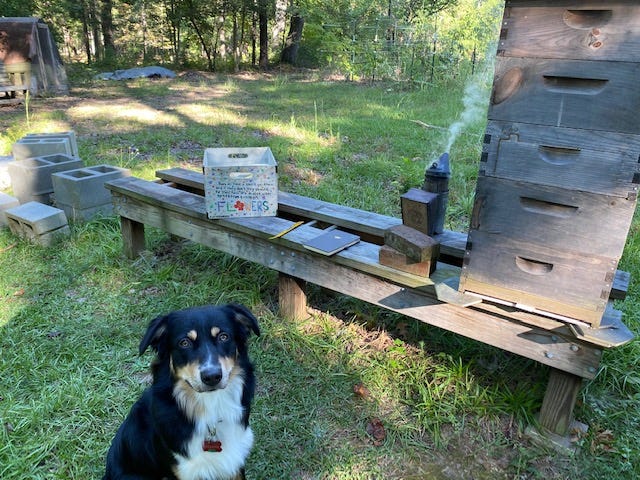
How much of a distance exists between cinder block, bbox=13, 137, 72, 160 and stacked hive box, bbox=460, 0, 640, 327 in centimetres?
540

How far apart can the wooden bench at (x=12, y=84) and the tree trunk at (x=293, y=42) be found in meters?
11.2

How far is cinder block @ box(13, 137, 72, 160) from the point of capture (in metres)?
5.69

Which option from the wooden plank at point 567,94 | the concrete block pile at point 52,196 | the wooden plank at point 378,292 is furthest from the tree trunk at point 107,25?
the wooden plank at point 567,94

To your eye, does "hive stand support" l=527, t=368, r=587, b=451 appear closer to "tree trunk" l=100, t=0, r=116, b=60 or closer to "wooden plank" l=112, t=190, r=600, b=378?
"wooden plank" l=112, t=190, r=600, b=378

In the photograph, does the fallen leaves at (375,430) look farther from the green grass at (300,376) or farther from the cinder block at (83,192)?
the cinder block at (83,192)

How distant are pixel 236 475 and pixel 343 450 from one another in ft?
2.23

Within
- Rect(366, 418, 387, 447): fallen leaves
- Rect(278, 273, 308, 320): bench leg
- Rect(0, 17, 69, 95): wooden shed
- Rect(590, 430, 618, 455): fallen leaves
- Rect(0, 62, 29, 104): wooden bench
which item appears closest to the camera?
Rect(590, 430, 618, 455): fallen leaves

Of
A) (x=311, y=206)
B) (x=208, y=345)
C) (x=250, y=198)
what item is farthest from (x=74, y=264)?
(x=208, y=345)

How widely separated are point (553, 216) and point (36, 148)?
19.2 ft

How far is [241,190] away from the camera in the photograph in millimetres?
3326

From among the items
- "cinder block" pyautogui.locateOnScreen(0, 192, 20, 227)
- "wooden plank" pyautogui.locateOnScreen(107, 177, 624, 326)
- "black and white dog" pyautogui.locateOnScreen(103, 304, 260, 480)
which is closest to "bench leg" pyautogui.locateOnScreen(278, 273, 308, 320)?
"wooden plank" pyautogui.locateOnScreen(107, 177, 624, 326)

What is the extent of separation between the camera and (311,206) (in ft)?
11.8

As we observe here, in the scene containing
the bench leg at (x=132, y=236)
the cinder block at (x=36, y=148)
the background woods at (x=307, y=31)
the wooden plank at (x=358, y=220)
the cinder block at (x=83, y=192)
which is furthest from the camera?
the background woods at (x=307, y=31)

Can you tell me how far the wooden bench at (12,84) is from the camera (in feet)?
35.0
